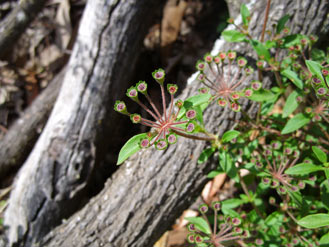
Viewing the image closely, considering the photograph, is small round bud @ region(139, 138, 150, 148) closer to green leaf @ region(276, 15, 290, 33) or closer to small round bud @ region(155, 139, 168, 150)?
small round bud @ region(155, 139, 168, 150)

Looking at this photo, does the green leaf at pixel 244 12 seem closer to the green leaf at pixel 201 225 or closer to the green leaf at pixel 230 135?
the green leaf at pixel 230 135


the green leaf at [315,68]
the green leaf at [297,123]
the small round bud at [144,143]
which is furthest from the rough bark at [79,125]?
the green leaf at [315,68]

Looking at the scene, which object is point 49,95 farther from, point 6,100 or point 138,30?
point 138,30

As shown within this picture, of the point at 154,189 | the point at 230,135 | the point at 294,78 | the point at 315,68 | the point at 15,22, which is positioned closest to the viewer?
the point at 315,68

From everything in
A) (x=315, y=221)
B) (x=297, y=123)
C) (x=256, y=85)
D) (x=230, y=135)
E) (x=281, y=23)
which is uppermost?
(x=281, y=23)

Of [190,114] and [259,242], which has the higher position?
[190,114]

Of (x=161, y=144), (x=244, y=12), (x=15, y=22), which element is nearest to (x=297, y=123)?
(x=244, y=12)

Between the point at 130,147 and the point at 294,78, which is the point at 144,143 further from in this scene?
the point at 294,78
